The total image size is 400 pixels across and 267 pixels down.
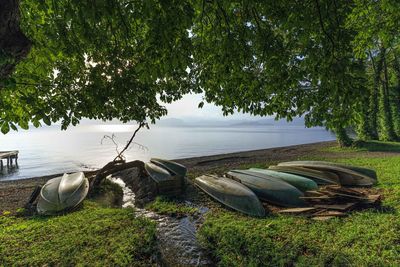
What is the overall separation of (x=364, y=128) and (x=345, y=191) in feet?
73.9

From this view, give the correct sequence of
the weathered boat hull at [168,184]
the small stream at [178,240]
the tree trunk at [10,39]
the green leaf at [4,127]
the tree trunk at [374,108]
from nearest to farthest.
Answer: the tree trunk at [10,39] → the green leaf at [4,127] → the small stream at [178,240] → the weathered boat hull at [168,184] → the tree trunk at [374,108]

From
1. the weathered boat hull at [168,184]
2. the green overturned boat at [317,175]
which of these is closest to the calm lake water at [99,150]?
the weathered boat hull at [168,184]

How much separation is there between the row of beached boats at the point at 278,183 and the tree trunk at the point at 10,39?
21.5 ft

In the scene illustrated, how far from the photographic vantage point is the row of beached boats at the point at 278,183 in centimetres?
786

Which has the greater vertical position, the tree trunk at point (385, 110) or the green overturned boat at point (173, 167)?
the tree trunk at point (385, 110)

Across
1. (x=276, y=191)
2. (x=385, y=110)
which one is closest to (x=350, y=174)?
(x=276, y=191)

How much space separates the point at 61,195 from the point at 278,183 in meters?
7.64

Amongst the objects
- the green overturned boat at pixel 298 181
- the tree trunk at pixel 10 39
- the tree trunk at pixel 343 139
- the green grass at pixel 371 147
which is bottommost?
the green overturned boat at pixel 298 181

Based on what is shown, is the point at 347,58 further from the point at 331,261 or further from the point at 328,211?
the point at 328,211

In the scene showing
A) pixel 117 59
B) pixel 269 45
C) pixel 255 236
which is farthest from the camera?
pixel 255 236

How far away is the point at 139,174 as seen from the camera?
1293cm

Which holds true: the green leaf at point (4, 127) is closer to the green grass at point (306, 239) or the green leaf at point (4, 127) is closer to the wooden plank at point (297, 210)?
the green grass at point (306, 239)

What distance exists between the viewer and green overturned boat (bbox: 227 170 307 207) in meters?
7.88

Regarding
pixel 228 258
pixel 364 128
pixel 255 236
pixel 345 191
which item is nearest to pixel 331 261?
pixel 255 236
